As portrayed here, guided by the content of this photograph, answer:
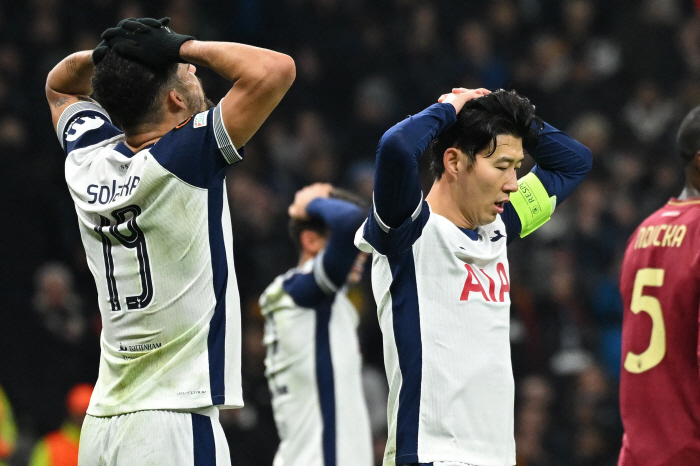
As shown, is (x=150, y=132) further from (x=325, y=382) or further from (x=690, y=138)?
(x=325, y=382)

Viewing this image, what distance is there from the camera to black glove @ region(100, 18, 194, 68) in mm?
3357

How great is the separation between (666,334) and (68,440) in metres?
5.23

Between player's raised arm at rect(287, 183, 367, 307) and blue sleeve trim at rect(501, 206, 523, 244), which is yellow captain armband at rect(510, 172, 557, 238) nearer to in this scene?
blue sleeve trim at rect(501, 206, 523, 244)

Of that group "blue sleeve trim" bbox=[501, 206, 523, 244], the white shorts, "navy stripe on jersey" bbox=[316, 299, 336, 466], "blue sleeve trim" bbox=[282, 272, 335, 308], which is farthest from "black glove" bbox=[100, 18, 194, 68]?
"navy stripe on jersey" bbox=[316, 299, 336, 466]

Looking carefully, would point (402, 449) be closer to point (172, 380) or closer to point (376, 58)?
point (172, 380)

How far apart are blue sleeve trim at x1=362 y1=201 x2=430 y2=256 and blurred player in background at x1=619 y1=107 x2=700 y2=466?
1421 millimetres

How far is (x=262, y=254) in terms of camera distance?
999 cm

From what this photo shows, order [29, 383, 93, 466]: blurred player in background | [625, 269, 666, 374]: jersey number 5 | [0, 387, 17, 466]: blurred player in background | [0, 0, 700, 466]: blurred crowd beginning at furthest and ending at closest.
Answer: [0, 0, 700, 466]: blurred crowd, [29, 383, 93, 466]: blurred player in background, [0, 387, 17, 466]: blurred player in background, [625, 269, 666, 374]: jersey number 5

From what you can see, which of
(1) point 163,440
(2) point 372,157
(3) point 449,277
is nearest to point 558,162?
(3) point 449,277

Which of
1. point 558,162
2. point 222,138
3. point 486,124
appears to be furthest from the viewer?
point 558,162

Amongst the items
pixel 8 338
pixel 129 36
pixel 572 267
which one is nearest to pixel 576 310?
pixel 572 267

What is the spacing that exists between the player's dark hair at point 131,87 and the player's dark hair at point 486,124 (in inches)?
40.4

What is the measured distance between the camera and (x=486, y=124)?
3650mm

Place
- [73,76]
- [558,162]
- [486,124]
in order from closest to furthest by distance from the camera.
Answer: [486,124] < [73,76] < [558,162]
